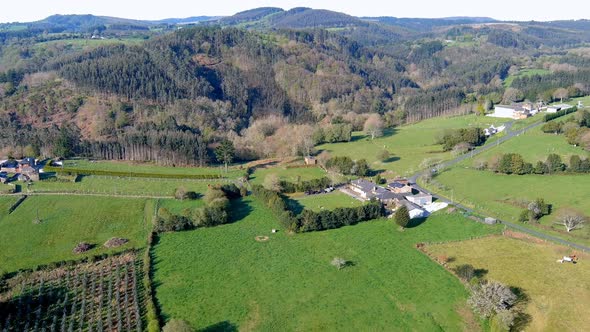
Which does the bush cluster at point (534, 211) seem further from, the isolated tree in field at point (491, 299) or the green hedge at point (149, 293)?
the green hedge at point (149, 293)

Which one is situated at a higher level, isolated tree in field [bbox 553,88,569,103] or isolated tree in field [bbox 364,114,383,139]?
isolated tree in field [bbox 553,88,569,103]

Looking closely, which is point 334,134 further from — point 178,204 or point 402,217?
point 402,217

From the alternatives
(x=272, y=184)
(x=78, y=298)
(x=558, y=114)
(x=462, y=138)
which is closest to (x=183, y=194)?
(x=272, y=184)

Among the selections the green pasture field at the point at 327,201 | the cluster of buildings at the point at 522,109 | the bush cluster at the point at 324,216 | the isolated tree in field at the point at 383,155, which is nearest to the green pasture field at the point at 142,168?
the green pasture field at the point at 327,201

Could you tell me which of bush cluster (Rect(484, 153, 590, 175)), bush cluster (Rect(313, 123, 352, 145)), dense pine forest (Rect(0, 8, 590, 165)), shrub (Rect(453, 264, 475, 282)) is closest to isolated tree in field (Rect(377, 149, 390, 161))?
dense pine forest (Rect(0, 8, 590, 165))

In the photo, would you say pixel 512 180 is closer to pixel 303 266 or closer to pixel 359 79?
pixel 303 266

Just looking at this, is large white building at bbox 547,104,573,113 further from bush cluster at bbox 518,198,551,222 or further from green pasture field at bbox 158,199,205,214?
green pasture field at bbox 158,199,205,214
